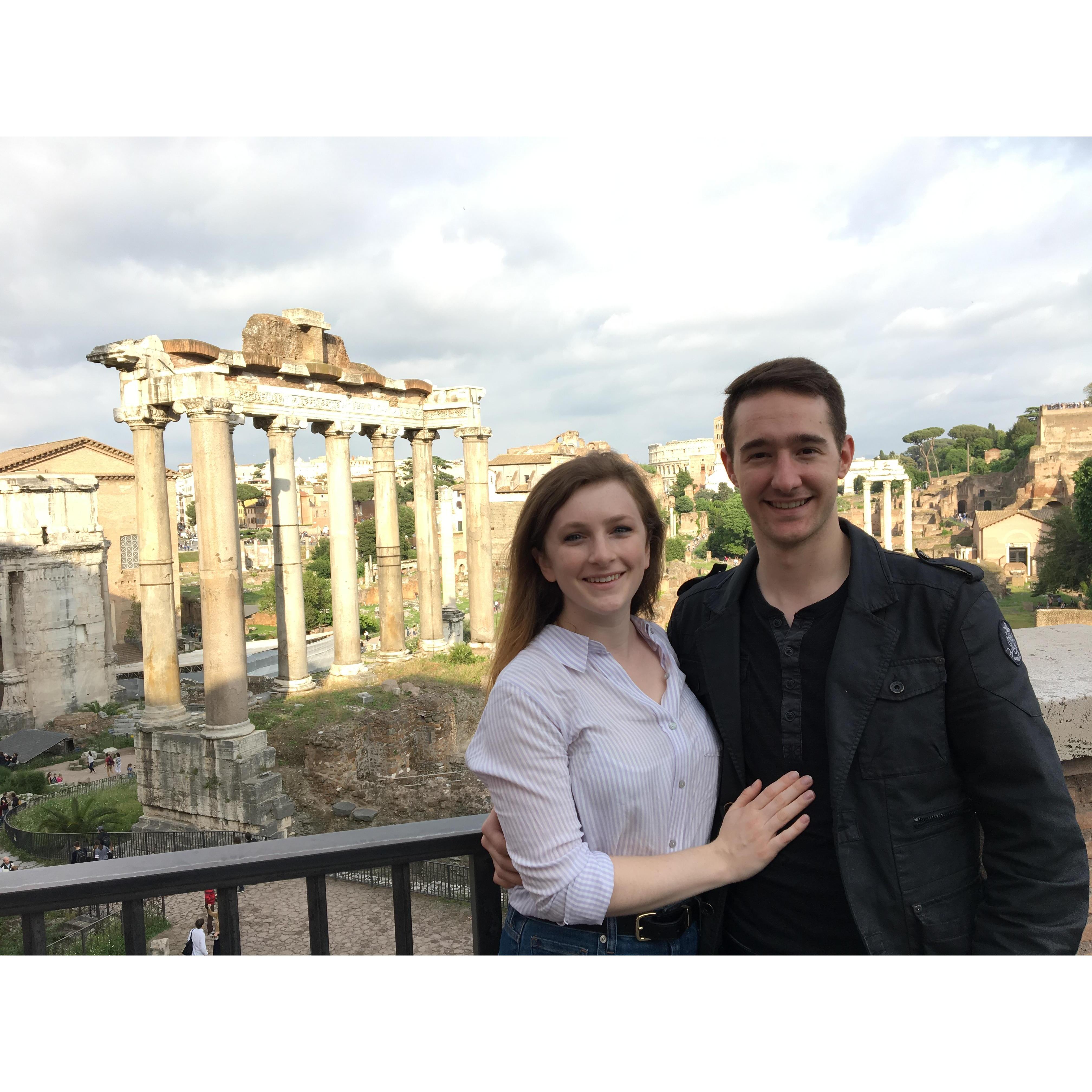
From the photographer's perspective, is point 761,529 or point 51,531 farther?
point 51,531

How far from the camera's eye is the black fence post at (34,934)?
184cm

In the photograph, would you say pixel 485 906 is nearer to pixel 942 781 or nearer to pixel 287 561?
pixel 942 781

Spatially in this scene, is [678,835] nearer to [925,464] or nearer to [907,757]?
[907,757]

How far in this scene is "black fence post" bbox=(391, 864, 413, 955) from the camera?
206cm

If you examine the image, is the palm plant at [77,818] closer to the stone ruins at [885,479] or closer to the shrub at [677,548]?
the stone ruins at [885,479]

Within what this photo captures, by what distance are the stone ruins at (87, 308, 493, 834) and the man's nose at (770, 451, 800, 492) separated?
393 inches

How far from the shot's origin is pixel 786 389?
2.01 meters

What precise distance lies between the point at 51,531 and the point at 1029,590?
144ft

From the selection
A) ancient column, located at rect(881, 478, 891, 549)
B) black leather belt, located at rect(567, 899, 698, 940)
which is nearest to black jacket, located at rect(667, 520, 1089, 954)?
black leather belt, located at rect(567, 899, 698, 940)

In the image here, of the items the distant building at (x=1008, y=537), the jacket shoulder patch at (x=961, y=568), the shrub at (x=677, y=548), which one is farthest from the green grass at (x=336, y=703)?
the distant building at (x=1008, y=537)

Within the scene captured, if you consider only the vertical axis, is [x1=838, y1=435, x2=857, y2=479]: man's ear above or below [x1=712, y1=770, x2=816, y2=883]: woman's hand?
above

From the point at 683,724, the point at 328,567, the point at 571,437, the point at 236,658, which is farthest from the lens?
the point at 571,437

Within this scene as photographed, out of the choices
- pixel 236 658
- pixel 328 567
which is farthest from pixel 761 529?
pixel 328 567

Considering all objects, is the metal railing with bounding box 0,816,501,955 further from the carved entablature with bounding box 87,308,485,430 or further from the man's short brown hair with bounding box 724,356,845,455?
the carved entablature with bounding box 87,308,485,430
